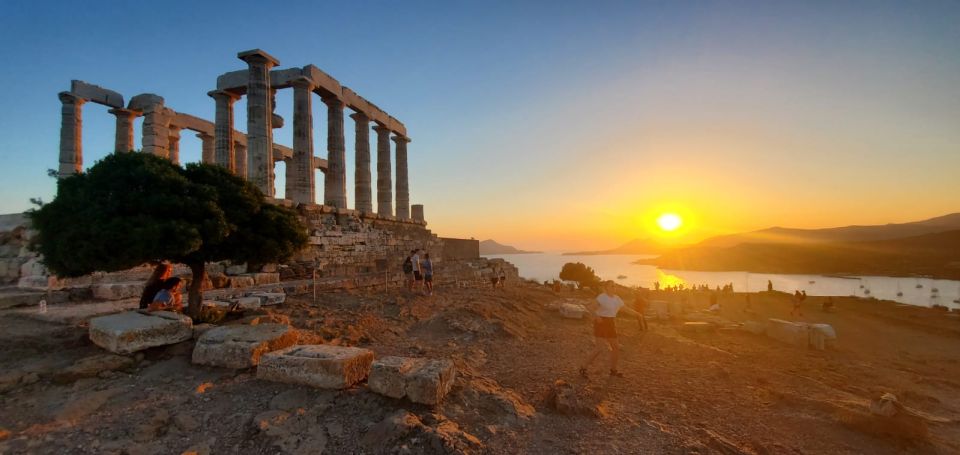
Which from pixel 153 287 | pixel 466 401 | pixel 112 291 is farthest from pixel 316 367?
pixel 112 291

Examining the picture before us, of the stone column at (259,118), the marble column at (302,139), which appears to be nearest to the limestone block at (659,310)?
the marble column at (302,139)

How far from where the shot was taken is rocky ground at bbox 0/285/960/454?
416cm

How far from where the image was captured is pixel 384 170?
22.6 metres

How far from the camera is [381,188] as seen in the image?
22.6 m

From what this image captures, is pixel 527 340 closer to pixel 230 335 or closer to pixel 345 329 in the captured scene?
pixel 345 329

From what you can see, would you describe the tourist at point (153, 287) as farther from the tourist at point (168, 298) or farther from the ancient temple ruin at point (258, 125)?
the ancient temple ruin at point (258, 125)

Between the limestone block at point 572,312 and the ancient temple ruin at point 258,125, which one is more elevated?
the ancient temple ruin at point 258,125

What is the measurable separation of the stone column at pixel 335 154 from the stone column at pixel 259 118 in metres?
3.09

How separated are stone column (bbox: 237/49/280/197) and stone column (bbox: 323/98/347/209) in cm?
309

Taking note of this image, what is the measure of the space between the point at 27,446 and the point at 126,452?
2.90 feet

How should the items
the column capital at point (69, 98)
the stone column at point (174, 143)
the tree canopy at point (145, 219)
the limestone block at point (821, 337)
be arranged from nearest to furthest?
1. the tree canopy at point (145, 219)
2. the limestone block at point (821, 337)
3. the column capital at point (69, 98)
4. the stone column at point (174, 143)

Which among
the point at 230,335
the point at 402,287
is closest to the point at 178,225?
the point at 230,335

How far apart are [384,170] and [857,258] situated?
86251 millimetres

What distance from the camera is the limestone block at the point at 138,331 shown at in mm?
5582
